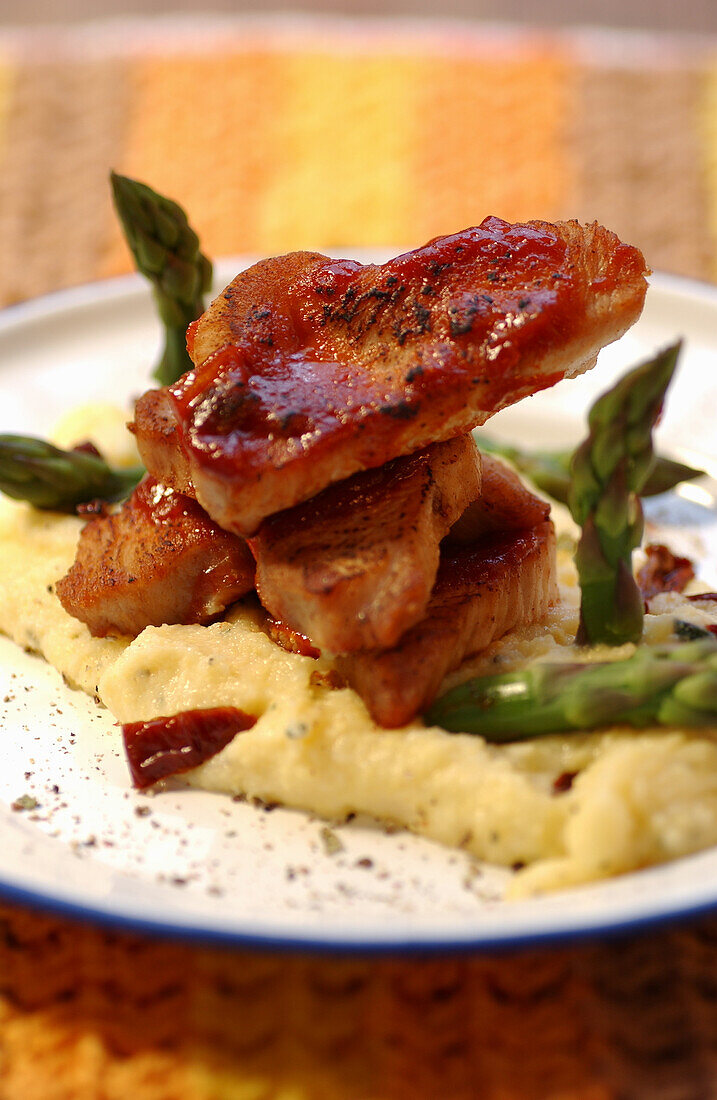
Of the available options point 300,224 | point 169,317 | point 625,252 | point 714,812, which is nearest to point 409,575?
point 714,812

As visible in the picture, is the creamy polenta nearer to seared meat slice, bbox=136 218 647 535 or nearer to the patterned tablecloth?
seared meat slice, bbox=136 218 647 535

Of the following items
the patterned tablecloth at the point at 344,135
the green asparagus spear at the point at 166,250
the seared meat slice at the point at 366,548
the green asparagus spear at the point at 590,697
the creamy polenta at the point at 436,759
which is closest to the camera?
the creamy polenta at the point at 436,759

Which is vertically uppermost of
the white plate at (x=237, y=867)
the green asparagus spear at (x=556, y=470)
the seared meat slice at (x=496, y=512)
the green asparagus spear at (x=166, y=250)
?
the green asparagus spear at (x=166, y=250)

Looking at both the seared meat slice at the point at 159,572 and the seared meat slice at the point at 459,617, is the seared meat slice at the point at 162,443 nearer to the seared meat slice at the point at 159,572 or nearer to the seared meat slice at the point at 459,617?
the seared meat slice at the point at 159,572

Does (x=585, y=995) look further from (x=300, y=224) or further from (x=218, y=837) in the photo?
(x=300, y=224)

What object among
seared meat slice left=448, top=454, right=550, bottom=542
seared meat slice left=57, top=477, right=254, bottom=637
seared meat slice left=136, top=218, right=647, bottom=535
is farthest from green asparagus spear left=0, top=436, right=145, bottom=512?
seared meat slice left=448, top=454, right=550, bottom=542

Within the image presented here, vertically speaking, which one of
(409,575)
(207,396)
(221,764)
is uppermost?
(207,396)

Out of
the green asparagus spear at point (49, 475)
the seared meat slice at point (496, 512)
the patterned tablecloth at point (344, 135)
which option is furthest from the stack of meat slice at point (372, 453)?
the patterned tablecloth at point (344, 135)
